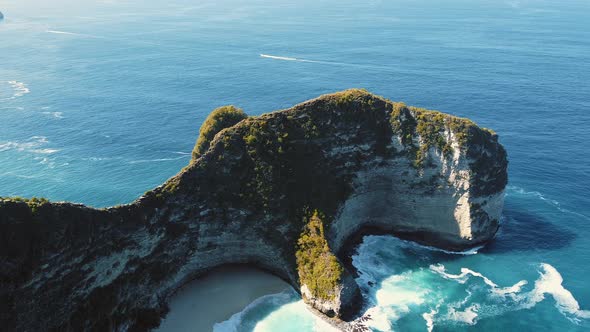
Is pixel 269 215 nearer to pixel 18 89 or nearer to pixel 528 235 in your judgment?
pixel 528 235


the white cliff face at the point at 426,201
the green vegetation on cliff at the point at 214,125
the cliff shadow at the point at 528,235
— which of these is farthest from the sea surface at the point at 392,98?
the green vegetation on cliff at the point at 214,125


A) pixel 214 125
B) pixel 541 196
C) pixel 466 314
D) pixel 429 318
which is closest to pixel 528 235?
pixel 541 196

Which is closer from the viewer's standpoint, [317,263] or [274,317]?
[274,317]

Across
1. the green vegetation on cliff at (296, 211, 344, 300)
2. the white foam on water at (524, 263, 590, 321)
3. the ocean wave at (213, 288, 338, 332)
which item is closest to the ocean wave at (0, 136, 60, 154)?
the ocean wave at (213, 288, 338, 332)

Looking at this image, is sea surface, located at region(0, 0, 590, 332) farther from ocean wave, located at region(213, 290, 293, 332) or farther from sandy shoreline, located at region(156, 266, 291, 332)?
sandy shoreline, located at region(156, 266, 291, 332)

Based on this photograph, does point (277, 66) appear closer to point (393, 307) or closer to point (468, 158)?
point (468, 158)

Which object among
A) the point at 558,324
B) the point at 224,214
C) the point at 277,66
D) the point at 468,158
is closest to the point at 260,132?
the point at 224,214
